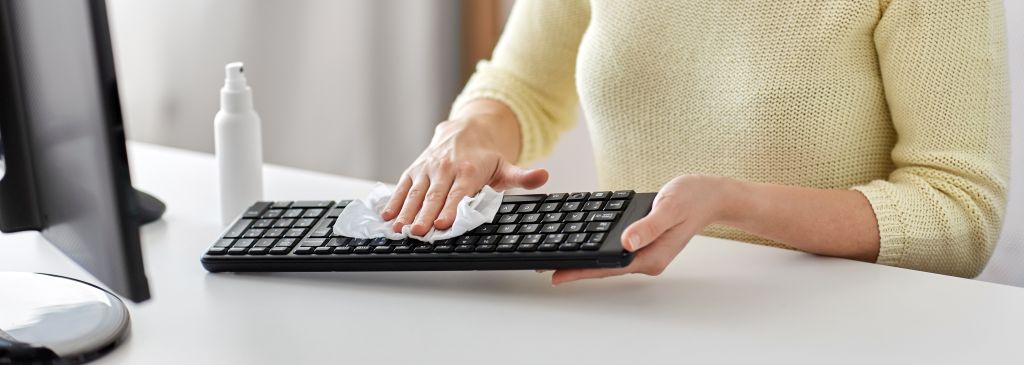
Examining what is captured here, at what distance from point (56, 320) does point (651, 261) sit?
437mm

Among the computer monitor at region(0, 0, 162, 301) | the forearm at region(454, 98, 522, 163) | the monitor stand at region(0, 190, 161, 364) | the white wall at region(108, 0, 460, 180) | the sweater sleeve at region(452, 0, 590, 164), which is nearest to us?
the computer monitor at region(0, 0, 162, 301)

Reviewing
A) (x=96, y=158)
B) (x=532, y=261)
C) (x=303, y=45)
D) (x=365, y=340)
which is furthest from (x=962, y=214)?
(x=303, y=45)

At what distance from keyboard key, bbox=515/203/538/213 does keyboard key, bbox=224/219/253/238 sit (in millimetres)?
241

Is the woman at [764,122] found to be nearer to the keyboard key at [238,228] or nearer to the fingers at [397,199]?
the fingers at [397,199]

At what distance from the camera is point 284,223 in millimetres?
975

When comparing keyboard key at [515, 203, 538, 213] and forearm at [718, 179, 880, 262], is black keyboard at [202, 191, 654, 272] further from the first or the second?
forearm at [718, 179, 880, 262]

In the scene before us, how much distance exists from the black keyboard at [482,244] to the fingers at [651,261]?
0.06 feet

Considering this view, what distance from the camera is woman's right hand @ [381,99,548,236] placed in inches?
37.5

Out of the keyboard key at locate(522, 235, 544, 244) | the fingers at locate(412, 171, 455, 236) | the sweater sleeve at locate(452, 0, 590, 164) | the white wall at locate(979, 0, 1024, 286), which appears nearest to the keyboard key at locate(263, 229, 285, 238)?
the fingers at locate(412, 171, 455, 236)

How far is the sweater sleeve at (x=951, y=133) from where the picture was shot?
1025mm

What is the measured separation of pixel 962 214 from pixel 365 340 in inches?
23.1

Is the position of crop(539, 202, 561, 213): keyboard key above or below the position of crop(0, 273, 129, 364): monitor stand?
above

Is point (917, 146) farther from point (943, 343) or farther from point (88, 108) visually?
point (88, 108)

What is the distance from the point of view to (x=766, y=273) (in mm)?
920
